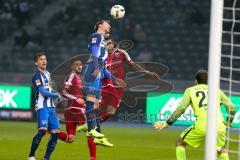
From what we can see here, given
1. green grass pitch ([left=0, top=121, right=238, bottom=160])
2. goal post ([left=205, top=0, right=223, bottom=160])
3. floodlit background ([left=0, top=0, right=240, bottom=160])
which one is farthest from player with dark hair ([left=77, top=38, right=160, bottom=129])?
floodlit background ([left=0, top=0, right=240, bottom=160])

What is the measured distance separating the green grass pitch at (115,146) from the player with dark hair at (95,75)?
1845mm

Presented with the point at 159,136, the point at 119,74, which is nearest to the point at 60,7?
the point at 159,136

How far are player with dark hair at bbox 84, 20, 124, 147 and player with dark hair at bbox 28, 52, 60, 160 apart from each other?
1.94 ft

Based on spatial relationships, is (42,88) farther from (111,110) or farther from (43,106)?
(111,110)

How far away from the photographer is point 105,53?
36.4 feet

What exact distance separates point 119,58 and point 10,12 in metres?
15.3

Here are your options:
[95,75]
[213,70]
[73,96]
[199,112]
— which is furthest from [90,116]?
[213,70]

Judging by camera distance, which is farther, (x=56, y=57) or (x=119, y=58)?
(x=56, y=57)

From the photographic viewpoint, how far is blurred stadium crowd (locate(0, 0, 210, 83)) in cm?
2531

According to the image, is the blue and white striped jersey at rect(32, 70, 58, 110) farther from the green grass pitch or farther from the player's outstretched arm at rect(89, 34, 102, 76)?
the green grass pitch

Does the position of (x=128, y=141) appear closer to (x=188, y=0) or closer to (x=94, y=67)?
(x=94, y=67)

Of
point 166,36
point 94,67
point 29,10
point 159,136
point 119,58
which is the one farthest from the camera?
point 29,10

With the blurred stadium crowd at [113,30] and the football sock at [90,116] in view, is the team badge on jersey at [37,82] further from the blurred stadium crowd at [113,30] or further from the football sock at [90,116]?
the blurred stadium crowd at [113,30]

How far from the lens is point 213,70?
21.1 ft
